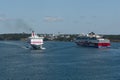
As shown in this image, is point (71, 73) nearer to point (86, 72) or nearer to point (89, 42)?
point (86, 72)

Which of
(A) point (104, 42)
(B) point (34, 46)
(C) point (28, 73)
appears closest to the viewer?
(C) point (28, 73)

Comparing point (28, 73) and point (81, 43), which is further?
point (81, 43)

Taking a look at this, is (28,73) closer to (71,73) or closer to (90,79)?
(71,73)

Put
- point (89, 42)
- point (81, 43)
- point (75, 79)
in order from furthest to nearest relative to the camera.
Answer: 1. point (81, 43)
2. point (89, 42)
3. point (75, 79)

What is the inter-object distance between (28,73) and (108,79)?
10.1 meters

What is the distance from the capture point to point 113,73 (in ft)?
162

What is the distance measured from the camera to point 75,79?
43312 mm

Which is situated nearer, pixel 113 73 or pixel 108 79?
pixel 108 79

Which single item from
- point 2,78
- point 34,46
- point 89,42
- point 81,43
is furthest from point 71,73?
point 81,43

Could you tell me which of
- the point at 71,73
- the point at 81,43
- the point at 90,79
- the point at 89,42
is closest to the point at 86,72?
the point at 71,73

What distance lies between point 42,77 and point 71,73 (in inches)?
200

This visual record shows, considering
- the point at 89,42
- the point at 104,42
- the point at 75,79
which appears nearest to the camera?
the point at 75,79

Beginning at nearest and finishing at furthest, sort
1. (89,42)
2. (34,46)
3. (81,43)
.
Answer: (34,46) → (89,42) → (81,43)

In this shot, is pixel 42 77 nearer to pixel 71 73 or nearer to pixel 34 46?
pixel 71 73
